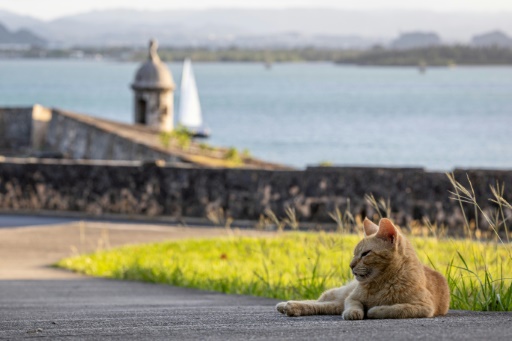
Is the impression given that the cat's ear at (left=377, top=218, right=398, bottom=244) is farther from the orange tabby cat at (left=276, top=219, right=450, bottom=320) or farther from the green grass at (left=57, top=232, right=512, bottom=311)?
the green grass at (left=57, top=232, right=512, bottom=311)

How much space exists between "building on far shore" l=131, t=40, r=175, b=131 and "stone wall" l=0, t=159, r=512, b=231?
84.2ft

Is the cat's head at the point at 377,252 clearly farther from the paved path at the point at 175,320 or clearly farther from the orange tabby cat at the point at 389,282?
the paved path at the point at 175,320

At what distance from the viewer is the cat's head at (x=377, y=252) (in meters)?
5.90

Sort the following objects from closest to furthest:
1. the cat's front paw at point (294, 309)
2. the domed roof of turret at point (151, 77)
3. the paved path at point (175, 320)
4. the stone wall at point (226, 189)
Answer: the paved path at point (175, 320) → the cat's front paw at point (294, 309) → the stone wall at point (226, 189) → the domed roof of turret at point (151, 77)

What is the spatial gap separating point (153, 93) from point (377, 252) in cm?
4755

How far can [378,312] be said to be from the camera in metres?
5.95

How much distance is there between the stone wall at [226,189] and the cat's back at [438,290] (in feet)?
51.0

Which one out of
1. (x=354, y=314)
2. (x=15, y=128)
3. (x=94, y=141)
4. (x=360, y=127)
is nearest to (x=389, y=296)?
(x=354, y=314)

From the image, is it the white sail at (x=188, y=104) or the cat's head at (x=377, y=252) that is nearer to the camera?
the cat's head at (x=377, y=252)

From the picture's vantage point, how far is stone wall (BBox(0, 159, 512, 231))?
77.3 feet

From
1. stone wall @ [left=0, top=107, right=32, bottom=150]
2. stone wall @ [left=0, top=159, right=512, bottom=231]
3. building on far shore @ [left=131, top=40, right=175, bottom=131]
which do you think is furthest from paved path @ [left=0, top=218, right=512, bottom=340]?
building on far shore @ [left=131, top=40, right=175, bottom=131]

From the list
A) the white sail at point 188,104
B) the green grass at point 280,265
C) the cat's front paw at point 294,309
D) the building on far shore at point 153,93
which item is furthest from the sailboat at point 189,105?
the cat's front paw at point 294,309

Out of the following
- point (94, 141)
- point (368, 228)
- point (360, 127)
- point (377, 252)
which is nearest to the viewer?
point (377, 252)

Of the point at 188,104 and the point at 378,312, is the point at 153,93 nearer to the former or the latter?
the point at 378,312
